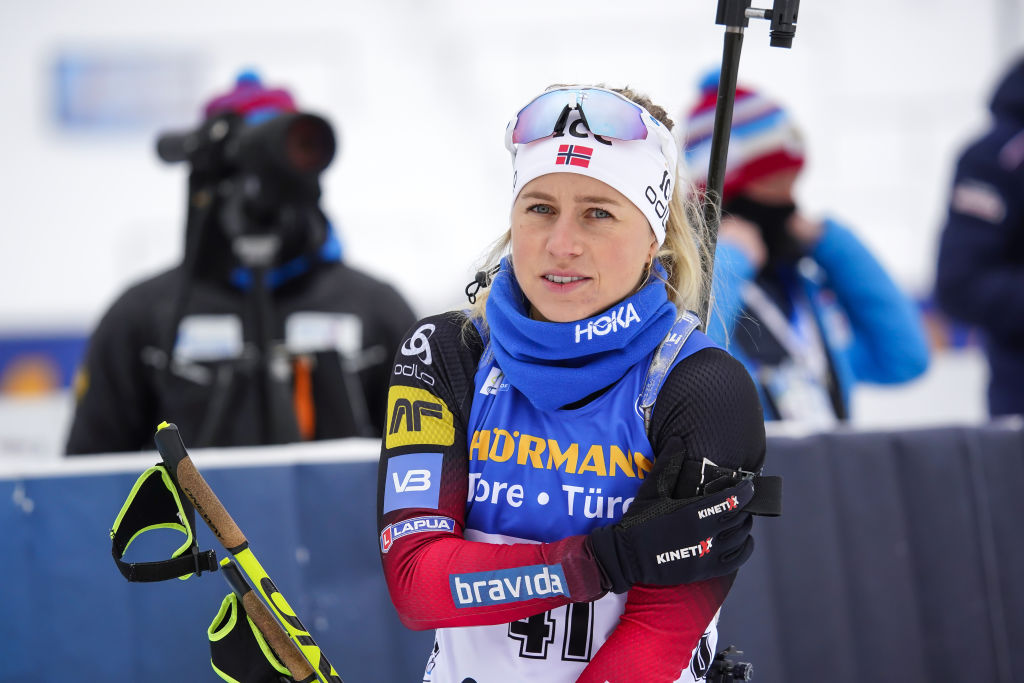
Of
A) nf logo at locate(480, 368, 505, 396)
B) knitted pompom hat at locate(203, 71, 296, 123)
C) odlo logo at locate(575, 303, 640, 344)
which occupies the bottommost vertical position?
nf logo at locate(480, 368, 505, 396)

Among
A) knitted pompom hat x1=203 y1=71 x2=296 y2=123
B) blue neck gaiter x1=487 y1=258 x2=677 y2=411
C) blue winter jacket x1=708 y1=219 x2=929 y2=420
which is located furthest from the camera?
blue winter jacket x1=708 y1=219 x2=929 y2=420

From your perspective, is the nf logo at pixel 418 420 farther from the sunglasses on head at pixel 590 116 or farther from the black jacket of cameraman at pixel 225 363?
the black jacket of cameraman at pixel 225 363

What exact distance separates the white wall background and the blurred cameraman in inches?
212

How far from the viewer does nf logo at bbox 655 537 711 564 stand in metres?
1.64

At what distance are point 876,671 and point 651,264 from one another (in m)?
1.64

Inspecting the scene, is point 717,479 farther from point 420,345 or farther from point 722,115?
point 722,115

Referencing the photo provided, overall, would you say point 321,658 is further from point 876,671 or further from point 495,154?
point 495,154

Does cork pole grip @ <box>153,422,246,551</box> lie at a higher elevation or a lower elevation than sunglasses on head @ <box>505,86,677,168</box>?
lower

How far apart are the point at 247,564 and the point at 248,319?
A: 168 centimetres

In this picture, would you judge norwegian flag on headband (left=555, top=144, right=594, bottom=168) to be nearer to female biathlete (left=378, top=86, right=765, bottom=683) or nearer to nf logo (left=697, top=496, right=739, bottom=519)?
female biathlete (left=378, top=86, right=765, bottom=683)

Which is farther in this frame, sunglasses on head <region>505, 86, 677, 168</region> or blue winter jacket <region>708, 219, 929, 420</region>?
blue winter jacket <region>708, 219, 929, 420</region>

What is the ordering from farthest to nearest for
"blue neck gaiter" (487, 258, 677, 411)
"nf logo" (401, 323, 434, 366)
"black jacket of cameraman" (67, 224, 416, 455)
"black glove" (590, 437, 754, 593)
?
"black jacket of cameraman" (67, 224, 416, 455)
"nf logo" (401, 323, 434, 366)
"blue neck gaiter" (487, 258, 677, 411)
"black glove" (590, 437, 754, 593)

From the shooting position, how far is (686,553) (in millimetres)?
1650

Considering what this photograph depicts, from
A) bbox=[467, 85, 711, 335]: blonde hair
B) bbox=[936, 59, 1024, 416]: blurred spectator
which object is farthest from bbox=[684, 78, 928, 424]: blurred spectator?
bbox=[467, 85, 711, 335]: blonde hair
